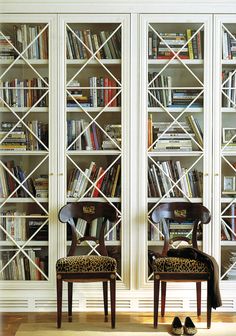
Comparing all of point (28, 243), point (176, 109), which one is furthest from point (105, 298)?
point (176, 109)

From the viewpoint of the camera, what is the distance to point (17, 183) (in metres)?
4.13

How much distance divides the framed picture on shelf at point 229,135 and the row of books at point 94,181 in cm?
91

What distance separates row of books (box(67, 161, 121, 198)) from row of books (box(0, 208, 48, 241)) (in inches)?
14.3

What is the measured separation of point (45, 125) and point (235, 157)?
1.60 metres

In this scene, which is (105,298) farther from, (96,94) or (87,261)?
(96,94)

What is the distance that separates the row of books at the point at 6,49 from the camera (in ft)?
13.5

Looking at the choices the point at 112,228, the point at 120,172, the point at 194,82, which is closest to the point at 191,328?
the point at 112,228

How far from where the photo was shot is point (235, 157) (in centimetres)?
415

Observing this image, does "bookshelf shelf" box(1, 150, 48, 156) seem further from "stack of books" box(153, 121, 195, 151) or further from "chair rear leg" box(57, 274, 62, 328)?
"chair rear leg" box(57, 274, 62, 328)

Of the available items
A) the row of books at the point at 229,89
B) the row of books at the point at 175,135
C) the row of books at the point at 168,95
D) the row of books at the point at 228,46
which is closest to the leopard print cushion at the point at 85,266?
the row of books at the point at 175,135

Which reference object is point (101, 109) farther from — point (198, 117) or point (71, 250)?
point (71, 250)

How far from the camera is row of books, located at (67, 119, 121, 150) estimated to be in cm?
414

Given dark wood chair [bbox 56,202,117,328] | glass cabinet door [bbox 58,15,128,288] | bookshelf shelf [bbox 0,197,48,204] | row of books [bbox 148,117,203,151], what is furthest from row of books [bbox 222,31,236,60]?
bookshelf shelf [bbox 0,197,48,204]

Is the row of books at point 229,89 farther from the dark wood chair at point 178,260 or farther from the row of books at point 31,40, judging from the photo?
the row of books at point 31,40
